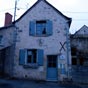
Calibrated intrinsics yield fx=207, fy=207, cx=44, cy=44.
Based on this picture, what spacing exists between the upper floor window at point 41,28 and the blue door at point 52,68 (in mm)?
2239

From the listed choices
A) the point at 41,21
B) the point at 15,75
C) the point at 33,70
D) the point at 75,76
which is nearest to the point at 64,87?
the point at 75,76

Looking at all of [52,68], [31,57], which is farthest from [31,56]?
[52,68]

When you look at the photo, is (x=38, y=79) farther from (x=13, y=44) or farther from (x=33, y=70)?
(x=13, y=44)

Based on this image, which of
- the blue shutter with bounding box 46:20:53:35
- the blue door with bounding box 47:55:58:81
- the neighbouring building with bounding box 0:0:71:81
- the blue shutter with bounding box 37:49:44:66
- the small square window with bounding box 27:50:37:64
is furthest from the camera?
the blue shutter with bounding box 46:20:53:35

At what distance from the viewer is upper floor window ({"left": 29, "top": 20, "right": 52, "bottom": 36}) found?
19.2 meters

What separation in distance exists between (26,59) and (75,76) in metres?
4.68

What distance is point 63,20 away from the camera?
1927 centimetres

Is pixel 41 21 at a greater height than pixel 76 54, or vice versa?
pixel 41 21

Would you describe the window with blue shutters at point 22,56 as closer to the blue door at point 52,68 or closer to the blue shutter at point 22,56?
the blue shutter at point 22,56

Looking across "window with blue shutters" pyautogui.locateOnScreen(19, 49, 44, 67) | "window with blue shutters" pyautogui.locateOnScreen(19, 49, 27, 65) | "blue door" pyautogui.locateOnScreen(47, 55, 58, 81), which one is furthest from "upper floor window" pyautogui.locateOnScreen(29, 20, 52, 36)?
"blue door" pyautogui.locateOnScreen(47, 55, 58, 81)

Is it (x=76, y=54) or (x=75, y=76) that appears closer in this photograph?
(x=75, y=76)

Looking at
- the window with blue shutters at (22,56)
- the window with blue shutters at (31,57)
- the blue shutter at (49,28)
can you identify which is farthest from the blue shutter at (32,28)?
the window with blue shutters at (22,56)

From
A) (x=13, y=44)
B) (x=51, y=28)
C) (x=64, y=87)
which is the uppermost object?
(x=51, y=28)

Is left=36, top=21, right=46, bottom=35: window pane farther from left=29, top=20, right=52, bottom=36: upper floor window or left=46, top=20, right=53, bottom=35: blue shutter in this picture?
left=46, top=20, right=53, bottom=35: blue shutter
